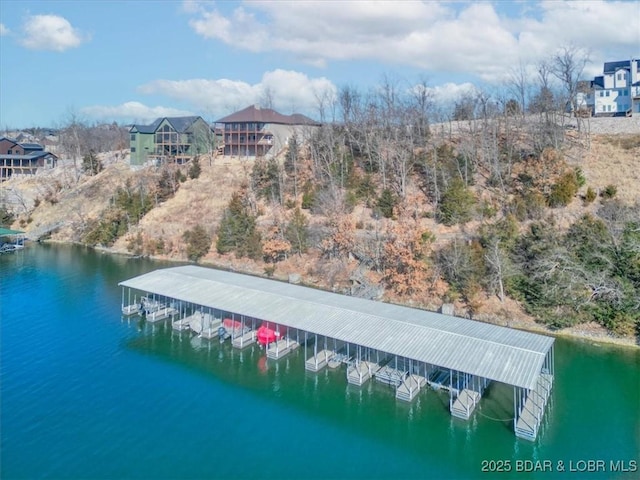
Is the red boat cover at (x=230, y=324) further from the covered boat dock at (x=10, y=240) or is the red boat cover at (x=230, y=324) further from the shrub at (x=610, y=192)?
the covered boat dock at (x=10, y=240)

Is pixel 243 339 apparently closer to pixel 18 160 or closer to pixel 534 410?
pixel 534 410

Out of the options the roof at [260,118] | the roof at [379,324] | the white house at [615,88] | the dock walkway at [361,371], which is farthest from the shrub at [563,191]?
the roof at [260,118]

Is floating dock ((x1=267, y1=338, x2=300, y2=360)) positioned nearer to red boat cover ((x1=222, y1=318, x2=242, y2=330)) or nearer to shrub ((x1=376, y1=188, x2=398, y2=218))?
red boat cover ((x1=222, y1=318, x2=242, y2=330))

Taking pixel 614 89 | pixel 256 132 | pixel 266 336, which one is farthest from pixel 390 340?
pixel 614 89

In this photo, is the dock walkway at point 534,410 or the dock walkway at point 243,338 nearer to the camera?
the dock walkway at point 534,410

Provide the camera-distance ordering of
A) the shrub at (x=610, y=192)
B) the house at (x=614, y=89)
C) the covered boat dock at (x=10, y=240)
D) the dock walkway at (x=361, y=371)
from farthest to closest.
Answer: the house at (x=614, y=89), the covered boat dock at (x=10, y=240), the shrub at (x=610, y=192), the dock walkway at (x=361, y=371)

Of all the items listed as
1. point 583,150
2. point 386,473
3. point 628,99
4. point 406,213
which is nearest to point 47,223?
point 406,213
